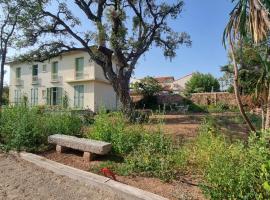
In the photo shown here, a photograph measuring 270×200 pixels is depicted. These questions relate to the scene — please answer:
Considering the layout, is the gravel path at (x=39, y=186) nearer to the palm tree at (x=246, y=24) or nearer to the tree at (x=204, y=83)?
the palm tree at (x=246, y=24)

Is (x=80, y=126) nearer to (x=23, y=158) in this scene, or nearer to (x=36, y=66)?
(x=23, y=158)

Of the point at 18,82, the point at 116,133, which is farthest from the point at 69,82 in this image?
the point at 116,133

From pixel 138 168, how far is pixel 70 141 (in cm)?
171

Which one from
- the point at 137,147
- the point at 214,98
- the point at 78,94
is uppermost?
the point at 78,94

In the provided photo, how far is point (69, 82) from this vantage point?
27781 millimetres

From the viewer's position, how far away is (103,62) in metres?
13.0

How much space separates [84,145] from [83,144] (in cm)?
4

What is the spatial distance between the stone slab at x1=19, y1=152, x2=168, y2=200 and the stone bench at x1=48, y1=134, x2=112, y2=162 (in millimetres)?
538

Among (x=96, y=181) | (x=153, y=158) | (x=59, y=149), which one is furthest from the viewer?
(x=59, y=149)

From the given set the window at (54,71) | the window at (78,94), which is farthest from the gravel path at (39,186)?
the window at (54,71)

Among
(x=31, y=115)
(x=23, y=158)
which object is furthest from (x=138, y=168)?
(x=31, y=115)

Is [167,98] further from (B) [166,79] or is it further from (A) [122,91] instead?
(B) [166,79]

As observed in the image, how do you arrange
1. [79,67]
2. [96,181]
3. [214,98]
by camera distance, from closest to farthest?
[96,181] < [79,67] < [214,98]

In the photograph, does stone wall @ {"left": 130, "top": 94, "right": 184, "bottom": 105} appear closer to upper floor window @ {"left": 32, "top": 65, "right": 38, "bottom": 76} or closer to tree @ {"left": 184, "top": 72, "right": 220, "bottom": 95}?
tree @ {"left": 184, "top": 72, "right": 220, "bottom": 95}
